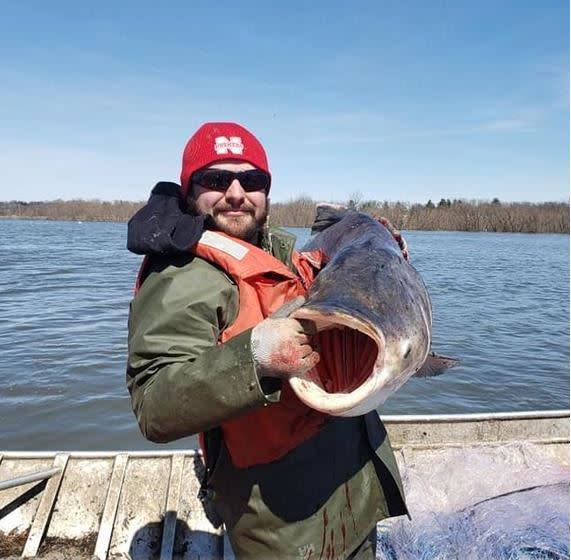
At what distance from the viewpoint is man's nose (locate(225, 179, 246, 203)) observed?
252cm

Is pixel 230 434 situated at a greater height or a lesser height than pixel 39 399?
greater

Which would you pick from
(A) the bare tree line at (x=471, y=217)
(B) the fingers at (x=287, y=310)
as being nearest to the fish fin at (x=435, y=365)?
(B) the fingers at (x=287, y=310)

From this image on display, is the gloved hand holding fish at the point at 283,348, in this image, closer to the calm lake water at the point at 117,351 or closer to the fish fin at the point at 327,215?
the fish fin at the point at 327,215

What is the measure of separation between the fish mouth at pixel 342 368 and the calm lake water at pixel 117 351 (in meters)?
5.95

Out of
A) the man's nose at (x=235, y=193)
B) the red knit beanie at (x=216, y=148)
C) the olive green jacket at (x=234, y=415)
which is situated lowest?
the olive green jacket at (x=234, y=415)

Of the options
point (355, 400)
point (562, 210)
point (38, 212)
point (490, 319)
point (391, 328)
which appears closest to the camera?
point (355, 400)

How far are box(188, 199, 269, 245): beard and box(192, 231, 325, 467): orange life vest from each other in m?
0.30

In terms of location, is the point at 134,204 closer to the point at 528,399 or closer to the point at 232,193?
the point at 528,399

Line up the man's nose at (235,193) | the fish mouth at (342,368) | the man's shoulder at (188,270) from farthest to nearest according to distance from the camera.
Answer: the man's nose at (235,193) → the man's shoulder at (188,270) → the fish mouth at (342,368)

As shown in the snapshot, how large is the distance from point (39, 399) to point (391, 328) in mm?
8752

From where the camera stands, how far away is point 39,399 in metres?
9.05

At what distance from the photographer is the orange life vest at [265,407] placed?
2.09 meters

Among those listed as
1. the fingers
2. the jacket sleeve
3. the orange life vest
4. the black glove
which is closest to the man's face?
the black glove

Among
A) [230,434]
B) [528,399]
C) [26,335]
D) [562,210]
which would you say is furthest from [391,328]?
[562,210]
